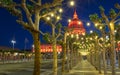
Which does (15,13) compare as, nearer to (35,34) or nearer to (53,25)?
(35,34)

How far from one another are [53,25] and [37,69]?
16935 millimetres

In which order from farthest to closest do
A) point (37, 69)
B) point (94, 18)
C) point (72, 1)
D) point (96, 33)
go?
point (96, 33) < point (94, 18) < point (72, 1) < point (37, 69)

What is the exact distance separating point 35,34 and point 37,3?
A: 2609mm

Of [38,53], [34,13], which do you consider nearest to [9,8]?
[34,13]

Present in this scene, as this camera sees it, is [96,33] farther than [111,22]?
Yes

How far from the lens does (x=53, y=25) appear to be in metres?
40.2

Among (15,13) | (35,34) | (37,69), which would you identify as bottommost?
(37,69)

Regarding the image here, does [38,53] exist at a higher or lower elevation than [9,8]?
lower

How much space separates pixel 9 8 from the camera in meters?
24.8

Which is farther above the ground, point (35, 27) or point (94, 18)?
point (94, 18)

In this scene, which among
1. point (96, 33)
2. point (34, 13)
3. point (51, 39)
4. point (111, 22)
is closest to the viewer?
point (34, 13)

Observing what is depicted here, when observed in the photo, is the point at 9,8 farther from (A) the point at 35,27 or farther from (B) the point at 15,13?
(A) the point at 35,27

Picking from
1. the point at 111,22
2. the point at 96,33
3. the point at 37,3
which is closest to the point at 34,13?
the point at 37,3

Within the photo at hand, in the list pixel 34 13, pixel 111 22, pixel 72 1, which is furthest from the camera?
pixel 111 22
